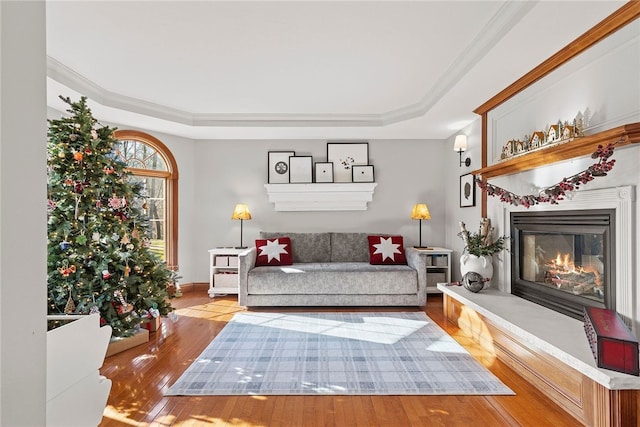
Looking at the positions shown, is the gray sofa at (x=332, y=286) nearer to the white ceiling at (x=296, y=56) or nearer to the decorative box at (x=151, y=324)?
the decorative box at (x=151, y=324)

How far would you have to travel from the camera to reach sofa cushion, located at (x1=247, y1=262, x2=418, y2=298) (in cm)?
449

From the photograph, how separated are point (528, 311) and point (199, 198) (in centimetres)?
449

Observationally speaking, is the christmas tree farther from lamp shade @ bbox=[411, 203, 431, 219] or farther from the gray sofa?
lamp shade @ bbox=[411, 203, 431, 219]

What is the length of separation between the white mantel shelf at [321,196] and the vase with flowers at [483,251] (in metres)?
1.91

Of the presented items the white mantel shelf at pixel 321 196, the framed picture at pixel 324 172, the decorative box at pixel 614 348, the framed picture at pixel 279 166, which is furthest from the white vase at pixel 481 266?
the framed picture at pixel 279 166

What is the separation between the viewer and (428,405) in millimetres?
2225

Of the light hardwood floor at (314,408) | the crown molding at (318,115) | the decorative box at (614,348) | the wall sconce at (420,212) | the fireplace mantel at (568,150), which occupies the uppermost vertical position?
the crown molding at (318,115)

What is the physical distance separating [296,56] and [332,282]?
256cm

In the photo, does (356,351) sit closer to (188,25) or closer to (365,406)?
(365,406)

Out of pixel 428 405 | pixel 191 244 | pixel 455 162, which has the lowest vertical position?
pixel 428 405

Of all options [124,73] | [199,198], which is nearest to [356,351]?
[124,73]

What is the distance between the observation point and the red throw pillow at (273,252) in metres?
4.91

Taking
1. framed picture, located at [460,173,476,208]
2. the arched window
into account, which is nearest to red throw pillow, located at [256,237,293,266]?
the arched window

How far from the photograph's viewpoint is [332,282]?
4.52 meters
